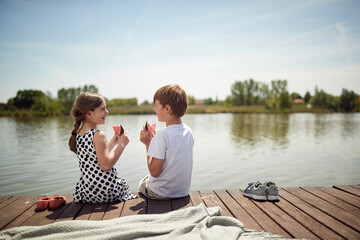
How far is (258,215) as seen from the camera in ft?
9.45

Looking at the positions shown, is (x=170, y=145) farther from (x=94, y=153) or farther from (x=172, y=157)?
(x=94, y=153)

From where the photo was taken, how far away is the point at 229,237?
2.24 m

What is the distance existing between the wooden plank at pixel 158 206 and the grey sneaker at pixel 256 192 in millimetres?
1092

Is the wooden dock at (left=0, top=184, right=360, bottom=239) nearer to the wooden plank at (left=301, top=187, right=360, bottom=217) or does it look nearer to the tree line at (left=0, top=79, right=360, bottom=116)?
the wooden plank at (left=301, top=187, right=360, bottom=217)

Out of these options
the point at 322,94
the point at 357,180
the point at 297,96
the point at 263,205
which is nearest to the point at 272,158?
the point at 357,180

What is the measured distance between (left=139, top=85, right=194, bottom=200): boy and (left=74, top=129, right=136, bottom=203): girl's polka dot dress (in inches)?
20.2

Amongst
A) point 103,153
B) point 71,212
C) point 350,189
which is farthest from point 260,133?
point 71,212

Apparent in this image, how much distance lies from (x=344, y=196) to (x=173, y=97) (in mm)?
2716

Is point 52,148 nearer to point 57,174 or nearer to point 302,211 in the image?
point 57,174

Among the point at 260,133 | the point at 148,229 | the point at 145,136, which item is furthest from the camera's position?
the point at 260,133

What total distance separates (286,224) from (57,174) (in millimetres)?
6897

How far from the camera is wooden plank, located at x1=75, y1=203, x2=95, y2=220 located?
2.85 meters

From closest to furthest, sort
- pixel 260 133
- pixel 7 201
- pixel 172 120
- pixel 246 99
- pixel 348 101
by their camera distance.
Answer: pixel 172 120, pixel 7 201, pixel 260 133, pixel 348 101, pixel 246 99

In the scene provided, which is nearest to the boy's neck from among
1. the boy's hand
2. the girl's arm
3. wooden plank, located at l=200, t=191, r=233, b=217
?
the boy's hand
